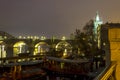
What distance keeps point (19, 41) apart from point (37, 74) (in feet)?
369

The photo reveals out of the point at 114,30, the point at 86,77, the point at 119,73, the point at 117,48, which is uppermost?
the point at 114,30

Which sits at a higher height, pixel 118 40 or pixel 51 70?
pixel 118 40

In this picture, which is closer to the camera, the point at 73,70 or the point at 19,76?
the point at 19,76

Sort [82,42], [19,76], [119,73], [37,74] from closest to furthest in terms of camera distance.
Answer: [119,73] < [19,76] < [37,74] < [82,42]

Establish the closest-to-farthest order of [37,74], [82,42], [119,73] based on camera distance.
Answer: [119,73] → [37,74] → [82,42]

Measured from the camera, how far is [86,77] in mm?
22703

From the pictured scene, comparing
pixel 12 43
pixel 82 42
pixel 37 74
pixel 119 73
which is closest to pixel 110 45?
pixel 119 73

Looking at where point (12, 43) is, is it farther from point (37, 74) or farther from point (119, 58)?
point (119, 58)

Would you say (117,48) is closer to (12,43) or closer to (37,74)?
(37,74)

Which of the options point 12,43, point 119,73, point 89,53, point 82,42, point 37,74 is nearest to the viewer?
point 119,73

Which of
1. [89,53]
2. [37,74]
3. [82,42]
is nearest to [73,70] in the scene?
[37,74]

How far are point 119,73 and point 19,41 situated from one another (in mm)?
128620

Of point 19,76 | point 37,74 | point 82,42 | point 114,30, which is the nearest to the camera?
point 114,30

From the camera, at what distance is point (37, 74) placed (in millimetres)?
21109
